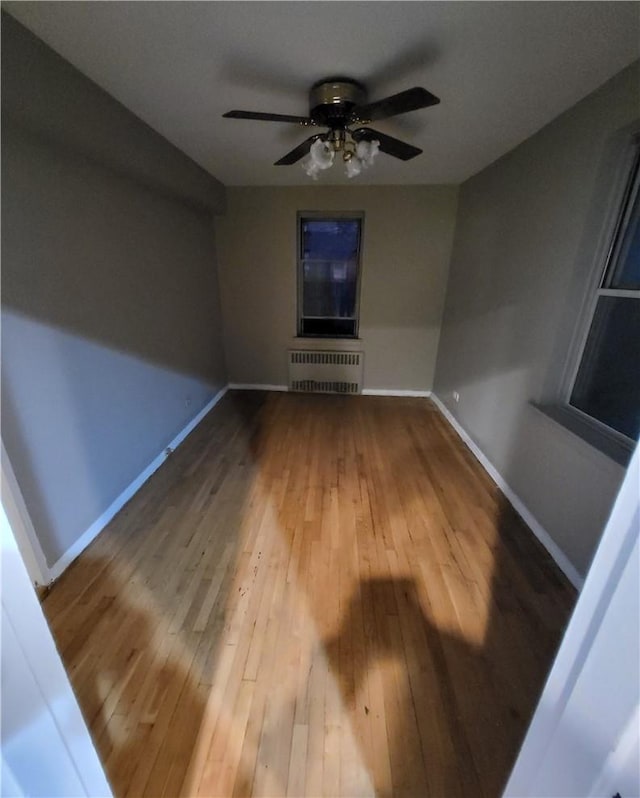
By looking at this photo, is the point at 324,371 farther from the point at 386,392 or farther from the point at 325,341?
the point at 386,392

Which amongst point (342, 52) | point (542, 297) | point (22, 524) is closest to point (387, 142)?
A: point (342, 52)

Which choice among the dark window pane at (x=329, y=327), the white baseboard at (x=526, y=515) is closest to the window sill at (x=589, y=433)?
the white baseboard at (x=526, y=515)

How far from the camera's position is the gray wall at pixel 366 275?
363 cm

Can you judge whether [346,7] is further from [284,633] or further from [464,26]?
[284,633]

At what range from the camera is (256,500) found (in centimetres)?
232

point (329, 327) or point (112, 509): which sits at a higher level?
point (329, 327)

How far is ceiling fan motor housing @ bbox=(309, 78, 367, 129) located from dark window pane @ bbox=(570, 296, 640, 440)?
163cm

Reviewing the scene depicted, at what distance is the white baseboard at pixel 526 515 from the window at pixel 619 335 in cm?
69

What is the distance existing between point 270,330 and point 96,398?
2.42 meters

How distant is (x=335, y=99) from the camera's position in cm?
167

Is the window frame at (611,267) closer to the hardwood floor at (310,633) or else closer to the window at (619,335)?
the window at (619,335)

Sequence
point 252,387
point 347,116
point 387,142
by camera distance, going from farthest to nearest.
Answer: point 252,387 < point 387,142 < point 347,116

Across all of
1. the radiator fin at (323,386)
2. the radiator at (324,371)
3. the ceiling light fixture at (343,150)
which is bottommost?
the radiator fin at (323,386)

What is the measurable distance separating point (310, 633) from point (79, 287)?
205 cm
